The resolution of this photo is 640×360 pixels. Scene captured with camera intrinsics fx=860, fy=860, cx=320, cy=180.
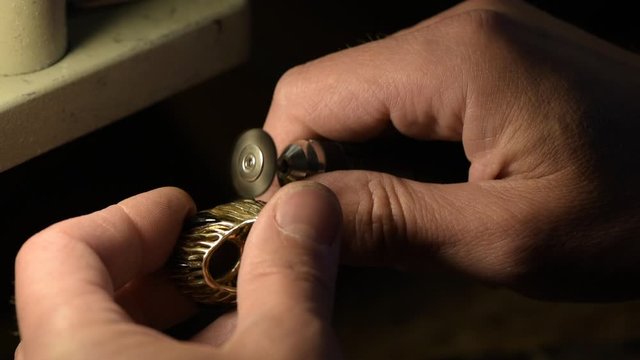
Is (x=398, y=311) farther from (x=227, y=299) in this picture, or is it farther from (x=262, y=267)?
(x=262, y=267)

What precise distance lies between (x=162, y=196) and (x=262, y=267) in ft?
0.43

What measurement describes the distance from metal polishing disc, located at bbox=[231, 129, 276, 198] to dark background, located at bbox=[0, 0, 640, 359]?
0.18m

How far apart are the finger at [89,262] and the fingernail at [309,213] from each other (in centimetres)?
11

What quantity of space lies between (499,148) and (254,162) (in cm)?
19

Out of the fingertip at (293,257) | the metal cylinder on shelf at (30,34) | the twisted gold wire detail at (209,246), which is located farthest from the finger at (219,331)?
the metal cylinder on shelf at (30,34)

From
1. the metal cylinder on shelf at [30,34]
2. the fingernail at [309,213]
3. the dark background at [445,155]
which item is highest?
the metal cylinder on shelf at [30,34]

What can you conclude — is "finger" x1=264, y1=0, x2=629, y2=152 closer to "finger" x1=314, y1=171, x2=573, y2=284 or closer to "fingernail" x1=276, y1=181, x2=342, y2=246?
"finger" x1=314, y1=171, x2=573, y2=284

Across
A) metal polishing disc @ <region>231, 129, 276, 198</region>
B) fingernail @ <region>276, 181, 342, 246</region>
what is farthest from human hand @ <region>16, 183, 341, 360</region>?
metal polishing disc @ <region>231, 129, 276, 198</region>

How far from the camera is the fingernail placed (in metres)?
0.50

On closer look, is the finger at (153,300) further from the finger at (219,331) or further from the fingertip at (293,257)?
the fingertip at (293,257)

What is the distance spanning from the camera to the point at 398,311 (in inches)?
37.7

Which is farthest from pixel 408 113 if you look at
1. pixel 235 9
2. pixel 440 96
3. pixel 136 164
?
pixel 136 164

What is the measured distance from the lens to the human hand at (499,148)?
0.63 m

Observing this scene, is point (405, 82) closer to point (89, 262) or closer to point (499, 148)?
point (499, 148)
